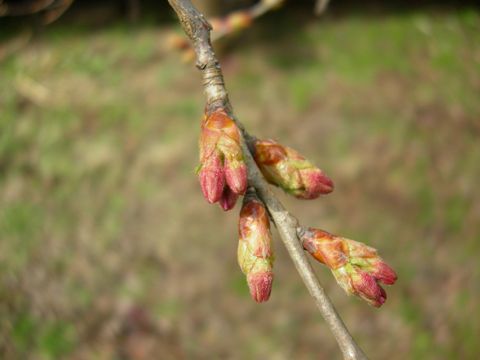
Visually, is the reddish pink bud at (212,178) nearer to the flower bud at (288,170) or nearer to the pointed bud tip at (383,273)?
the flower bud at (288,170)

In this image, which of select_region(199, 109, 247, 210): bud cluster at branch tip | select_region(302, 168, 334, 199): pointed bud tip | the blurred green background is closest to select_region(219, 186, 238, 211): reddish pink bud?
select_region(199, 109, 247, 210): bud cluster at branch tip

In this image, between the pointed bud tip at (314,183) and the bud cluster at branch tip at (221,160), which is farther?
the pointed bud tip at (314,183)

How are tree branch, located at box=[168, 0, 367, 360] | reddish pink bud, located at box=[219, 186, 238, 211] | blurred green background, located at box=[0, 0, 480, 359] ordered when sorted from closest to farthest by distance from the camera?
tree branch, located at box=[168, 0, 367, 360] < reddish pink bud, located at box=[219, 186, 238, 211] < blurred green background, located at box=[0, 0, 480, 359]

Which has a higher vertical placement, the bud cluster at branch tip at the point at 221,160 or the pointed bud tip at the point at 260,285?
the bud cluster at branch tip at the point at 221,160

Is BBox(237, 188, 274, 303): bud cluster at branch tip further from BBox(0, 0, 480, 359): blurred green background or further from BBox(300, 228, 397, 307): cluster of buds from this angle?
BBox(0, 0, 480, 359): blurred green background

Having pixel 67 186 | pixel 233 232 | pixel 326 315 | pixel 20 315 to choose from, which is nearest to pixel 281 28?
pixel 233 232

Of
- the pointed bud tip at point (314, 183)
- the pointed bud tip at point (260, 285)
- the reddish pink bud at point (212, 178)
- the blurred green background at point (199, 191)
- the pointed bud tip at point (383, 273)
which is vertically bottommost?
the blurred green background at point (199, 191)

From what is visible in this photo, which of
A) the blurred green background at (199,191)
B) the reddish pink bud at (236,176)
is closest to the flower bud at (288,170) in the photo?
the reddish pink bud at (236,176)
